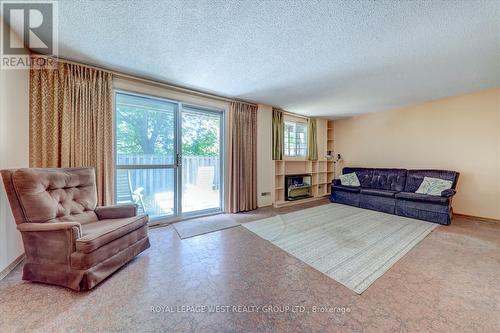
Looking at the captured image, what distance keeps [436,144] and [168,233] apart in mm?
5556

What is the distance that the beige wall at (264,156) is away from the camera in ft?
14.1

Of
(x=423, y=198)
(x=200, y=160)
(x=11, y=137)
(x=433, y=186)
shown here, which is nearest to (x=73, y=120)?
(x=11, y=137)

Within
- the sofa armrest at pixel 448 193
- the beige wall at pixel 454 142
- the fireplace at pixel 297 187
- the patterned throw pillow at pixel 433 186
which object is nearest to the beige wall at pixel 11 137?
the fireplace at pixel 297 187

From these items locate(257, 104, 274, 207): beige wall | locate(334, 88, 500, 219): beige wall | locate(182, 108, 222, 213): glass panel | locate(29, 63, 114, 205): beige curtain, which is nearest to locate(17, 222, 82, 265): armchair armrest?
locate(29, 63, 114, 205): beige curtain

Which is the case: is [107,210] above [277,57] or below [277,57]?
below

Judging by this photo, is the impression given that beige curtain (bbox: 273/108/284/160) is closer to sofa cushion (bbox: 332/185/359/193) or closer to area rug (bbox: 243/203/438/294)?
area rug (bbox: 243/203/438/294)

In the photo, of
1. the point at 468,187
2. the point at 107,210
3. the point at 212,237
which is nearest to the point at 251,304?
the point at 212,237

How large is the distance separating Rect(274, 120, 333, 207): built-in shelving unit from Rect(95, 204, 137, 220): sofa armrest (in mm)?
3029

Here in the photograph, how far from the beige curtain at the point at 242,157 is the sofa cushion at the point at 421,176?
3321 millimetres

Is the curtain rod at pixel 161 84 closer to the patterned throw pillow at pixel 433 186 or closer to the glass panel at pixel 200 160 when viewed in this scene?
the glass panel at pixel 200 160

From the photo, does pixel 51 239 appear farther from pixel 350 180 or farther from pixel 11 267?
pixel 350 180

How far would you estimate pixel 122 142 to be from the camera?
9.50 feet

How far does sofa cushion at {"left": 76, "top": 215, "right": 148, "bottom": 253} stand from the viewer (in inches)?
60.2

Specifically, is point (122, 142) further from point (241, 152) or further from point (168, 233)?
point (241, 152)
